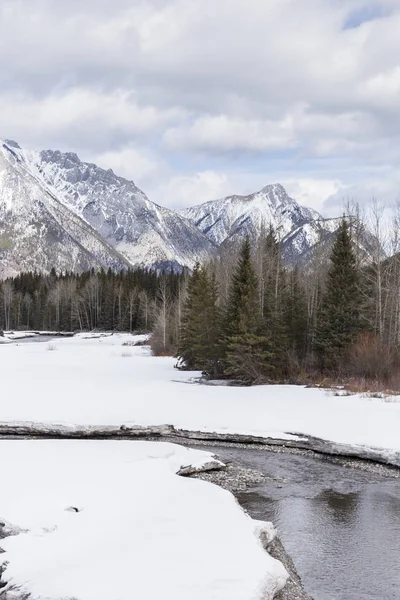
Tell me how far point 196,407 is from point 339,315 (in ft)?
45.3

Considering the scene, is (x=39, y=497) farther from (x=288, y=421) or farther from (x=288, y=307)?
(x=288, y=307)

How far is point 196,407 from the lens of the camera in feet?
83.0

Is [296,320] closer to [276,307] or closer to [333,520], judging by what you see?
[276,307]

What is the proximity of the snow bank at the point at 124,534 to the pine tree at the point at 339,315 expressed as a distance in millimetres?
20995

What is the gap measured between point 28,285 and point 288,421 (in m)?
133

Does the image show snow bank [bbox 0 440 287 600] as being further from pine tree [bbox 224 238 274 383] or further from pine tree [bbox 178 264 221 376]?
pine tree [bbox 178 264 221 376]

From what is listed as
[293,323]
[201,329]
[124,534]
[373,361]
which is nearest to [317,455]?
[124,534]

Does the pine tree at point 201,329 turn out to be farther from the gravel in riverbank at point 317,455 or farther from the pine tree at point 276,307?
the gravel in riverbank at point 317,455

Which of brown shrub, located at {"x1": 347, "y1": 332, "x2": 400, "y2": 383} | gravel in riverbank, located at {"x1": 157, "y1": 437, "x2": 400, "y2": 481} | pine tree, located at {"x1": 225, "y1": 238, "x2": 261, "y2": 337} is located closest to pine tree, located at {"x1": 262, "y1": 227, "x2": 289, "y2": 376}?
pine tree, located at {"x1": 225, "y1": 238, "x2": 261, "y2": 337}

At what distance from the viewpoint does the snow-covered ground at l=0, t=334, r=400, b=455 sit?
835 inches

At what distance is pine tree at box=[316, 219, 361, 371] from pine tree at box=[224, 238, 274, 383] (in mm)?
3708

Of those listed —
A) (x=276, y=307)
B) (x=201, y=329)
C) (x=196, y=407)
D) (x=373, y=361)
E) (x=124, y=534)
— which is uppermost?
(x=276, y=307)

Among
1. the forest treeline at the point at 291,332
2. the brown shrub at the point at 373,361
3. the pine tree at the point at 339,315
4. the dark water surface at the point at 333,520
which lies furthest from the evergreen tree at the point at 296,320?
the dark water surface at the point at 333,520

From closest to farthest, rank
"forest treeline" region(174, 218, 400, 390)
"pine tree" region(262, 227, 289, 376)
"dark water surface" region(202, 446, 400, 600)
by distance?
"dark water surface" region(202, 446, 400, 600) < "forest treeline" region(174, 218, 400, 390) < "pine tree" region(262, 227, 289, 376)
